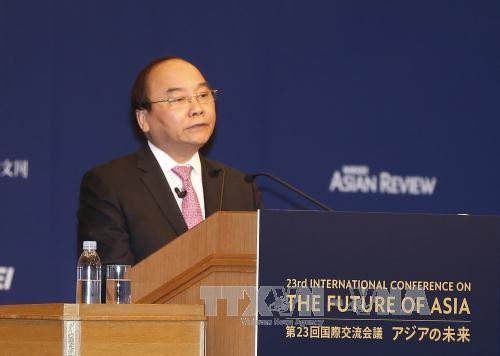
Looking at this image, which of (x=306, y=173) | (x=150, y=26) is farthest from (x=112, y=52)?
(x=306, y=173)

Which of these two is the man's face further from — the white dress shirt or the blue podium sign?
the blue podium sign

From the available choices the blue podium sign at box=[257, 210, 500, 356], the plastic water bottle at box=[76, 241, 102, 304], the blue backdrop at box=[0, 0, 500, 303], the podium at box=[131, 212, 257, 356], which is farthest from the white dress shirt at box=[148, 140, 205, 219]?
the blue podium sign at box=[257, 210, 500, 356]

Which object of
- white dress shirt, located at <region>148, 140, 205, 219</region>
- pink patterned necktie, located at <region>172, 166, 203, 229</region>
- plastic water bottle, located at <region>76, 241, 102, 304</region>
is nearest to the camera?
plastic water bottle, located at <region>76, 241, 102, 304</region>

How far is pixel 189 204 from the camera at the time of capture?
310 centimetres

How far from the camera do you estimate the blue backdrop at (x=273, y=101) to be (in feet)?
11.7

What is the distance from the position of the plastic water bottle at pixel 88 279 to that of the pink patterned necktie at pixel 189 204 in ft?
2.78

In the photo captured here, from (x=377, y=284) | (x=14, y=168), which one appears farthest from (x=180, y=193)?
(x=377, y=284)

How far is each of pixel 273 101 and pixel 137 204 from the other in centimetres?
98

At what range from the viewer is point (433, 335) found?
6.29 feet

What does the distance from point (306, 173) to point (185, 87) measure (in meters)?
0.78

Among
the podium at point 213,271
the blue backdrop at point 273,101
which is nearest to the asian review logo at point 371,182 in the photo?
the blue backdrop at point 273,101

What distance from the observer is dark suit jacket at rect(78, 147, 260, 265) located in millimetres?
2947

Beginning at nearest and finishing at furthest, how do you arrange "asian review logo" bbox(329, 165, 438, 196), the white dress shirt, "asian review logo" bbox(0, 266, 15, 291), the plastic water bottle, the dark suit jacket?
the plastic water bottle
the dark suit jacket
the white dress shirt
"asian review logo" bbox(0, 266, 15, 291)
"asian review logo" bbox(329, 165, 438, 196)

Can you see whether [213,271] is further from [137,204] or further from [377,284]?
[137,204]
